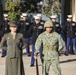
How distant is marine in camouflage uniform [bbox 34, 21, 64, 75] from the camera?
9008 mm

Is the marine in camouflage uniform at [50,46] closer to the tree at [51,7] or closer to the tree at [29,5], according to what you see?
the tree at [29,5]

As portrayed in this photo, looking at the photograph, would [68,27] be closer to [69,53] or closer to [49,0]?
[69,53]

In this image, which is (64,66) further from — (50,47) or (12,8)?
(12,8)

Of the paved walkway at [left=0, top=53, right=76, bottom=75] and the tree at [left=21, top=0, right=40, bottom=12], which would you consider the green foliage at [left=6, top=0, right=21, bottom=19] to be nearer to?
the tree at [left=21, top=0, right=40, bottom=12]

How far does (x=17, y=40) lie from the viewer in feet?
29.9

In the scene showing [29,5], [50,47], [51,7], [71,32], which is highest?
[50,47]

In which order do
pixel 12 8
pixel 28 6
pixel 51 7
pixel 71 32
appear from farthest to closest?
pixel 51 7 < pixel 28 6 < pixel 12 8 < pixel 71 32

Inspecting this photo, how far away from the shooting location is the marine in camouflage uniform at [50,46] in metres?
9.01

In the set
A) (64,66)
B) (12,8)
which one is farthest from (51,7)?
(64,66)

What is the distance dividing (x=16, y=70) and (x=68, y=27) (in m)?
7.01

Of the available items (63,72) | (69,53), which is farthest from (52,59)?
(69,53)

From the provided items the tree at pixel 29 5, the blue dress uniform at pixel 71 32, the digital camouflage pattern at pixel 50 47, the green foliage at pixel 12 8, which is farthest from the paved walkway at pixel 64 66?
the tree at pixel 29 5

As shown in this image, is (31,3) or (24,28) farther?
(31,3)

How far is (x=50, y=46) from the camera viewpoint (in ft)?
29.6
